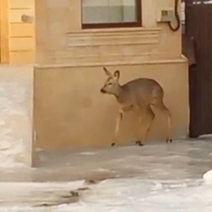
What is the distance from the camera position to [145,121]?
24.3 feet

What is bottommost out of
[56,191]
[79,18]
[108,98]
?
[56,191]

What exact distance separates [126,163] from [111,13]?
67.3 inches

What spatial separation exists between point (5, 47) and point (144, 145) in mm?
2878

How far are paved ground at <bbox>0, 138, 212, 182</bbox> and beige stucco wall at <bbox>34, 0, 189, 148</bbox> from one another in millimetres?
250

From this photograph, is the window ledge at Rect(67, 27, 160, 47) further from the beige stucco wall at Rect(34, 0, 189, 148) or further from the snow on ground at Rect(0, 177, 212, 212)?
the snow on ground at Rect(0, 177, 212, 212)

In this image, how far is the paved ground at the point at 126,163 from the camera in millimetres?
5918

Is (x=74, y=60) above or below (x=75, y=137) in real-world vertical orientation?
above

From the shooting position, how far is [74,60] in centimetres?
738

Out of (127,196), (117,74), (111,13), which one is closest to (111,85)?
(117,74)

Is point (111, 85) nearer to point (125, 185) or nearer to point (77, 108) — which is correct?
point (77, 108)

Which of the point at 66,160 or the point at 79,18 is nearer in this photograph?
the point at 66,160

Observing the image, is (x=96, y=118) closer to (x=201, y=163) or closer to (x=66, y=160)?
(x=66, y=160)

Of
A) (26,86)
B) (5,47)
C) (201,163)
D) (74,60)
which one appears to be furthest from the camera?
(5,47)

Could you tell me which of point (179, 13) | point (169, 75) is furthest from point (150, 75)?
point (179, 13)
